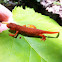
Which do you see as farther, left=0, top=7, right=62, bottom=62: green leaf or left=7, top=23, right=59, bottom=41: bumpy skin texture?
left=7, top=23, right=59, bottom=41: bumpy skin texture

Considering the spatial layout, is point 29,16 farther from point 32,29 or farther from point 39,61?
point 39,61

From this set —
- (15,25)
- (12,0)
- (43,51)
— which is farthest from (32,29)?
(12,0)

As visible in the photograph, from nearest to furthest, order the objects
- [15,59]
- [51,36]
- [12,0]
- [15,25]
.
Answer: [15,59] < [51,36] < [15,25] < [12,0]

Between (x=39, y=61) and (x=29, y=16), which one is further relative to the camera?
(x=29, y=16)

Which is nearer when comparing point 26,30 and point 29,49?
point 29,49

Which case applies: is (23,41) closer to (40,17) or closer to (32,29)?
(32,29)

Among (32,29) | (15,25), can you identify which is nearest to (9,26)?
(15,25)

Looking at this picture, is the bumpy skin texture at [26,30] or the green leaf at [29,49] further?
the bumpy skin texture at [26,30]

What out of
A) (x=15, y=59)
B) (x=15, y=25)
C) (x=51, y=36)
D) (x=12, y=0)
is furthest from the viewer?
(x=12, y=0)

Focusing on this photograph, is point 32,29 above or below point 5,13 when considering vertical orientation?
below
